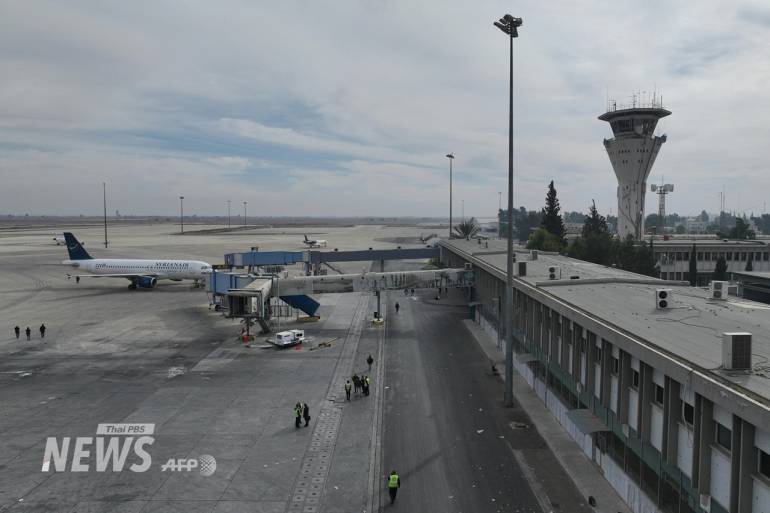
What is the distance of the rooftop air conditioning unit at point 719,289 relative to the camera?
26953mm

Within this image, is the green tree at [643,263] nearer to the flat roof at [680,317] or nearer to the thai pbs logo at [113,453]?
the flat roof at [680,317]

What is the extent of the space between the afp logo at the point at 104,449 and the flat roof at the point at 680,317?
22.0m

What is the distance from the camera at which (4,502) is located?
2098cm

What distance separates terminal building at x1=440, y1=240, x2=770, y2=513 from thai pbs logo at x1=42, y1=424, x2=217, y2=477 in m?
17.4

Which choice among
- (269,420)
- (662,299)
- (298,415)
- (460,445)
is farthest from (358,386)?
(662,299)

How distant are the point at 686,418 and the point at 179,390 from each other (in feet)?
94.9

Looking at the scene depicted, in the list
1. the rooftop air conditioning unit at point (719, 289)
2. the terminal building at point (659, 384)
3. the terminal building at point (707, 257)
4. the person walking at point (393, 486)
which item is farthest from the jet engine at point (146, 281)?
the terminal building at point (707, 257)

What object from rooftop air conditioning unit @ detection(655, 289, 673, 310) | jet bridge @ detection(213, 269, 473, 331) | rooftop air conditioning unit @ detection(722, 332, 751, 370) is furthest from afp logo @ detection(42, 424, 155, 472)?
rooftop air conditioning unit @ detection(655, 289, 673, 310)

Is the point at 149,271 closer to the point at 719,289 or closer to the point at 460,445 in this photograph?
the point at 460,445

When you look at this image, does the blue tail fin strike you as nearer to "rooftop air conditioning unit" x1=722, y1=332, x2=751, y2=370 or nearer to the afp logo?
the afp logo

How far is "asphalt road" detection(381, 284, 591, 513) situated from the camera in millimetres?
21281

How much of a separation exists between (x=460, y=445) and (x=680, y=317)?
38.3 feet

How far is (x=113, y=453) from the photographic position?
25.5 meters

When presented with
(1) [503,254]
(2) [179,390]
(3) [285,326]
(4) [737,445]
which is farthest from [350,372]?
(4) [737,445]
